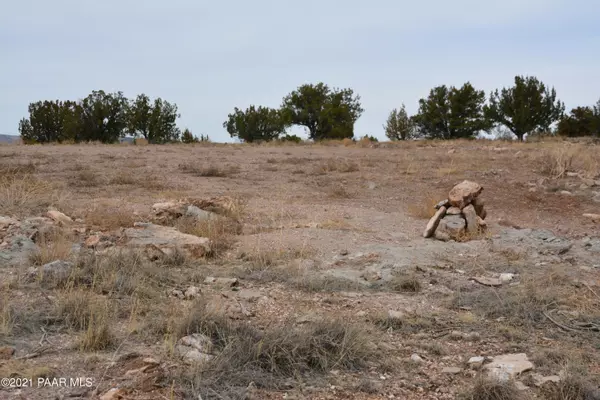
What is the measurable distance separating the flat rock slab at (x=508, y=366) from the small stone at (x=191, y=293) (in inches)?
82.2

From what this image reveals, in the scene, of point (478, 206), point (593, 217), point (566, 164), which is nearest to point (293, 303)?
point (478, 206)

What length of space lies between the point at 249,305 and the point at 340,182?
7.35 m

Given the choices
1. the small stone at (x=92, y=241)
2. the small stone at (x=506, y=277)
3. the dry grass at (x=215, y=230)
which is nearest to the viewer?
the small stone at (x=506, y=277)

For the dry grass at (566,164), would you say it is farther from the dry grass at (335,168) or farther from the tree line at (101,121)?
the tree line at (101,121)

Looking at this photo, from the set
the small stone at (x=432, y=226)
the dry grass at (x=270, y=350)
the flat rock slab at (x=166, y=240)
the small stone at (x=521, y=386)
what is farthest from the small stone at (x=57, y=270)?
the small stone at (x=432, y=226)

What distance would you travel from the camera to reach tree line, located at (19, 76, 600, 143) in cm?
3203

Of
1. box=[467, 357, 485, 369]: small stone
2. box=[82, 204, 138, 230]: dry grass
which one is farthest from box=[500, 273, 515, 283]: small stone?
box=[82, 204, 138, 230]: dry grass

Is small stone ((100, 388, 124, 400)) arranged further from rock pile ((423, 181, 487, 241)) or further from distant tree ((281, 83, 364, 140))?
distant tree ((281, 83, 364, 140))

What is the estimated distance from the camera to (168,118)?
34062 millimetres

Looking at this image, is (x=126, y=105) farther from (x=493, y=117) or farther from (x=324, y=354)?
(x=324, y=354)

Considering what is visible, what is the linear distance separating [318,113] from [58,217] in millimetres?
30208

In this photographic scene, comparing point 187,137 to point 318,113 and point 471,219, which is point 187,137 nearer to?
point 318,113

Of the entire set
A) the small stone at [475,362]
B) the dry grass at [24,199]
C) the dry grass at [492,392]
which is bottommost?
the small stone at [475,362]

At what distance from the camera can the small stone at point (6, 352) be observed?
2.99 meters
